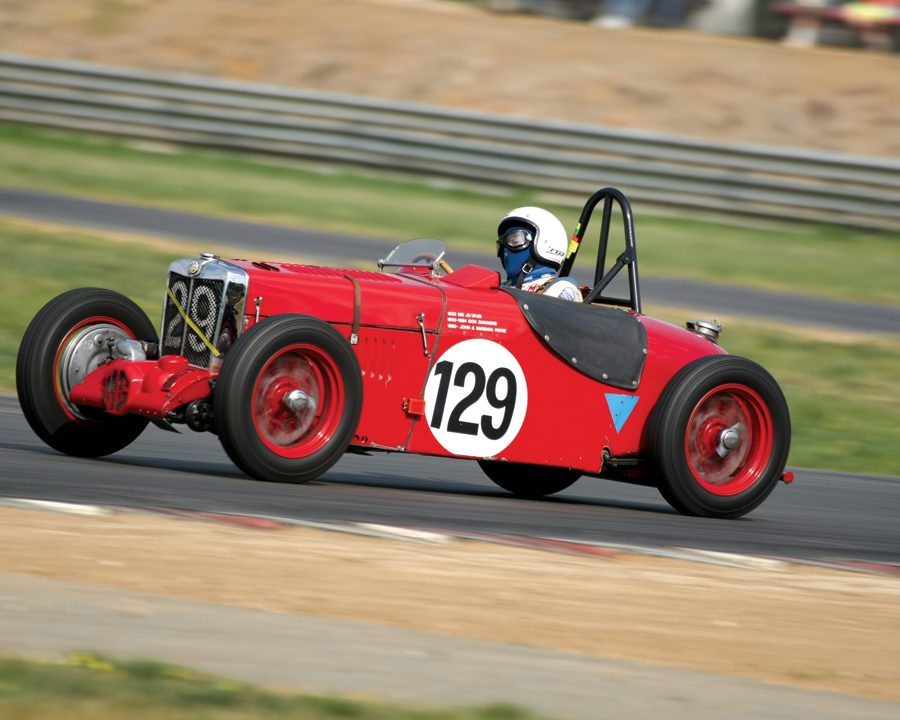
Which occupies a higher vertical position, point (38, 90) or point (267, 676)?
point (38, 90)

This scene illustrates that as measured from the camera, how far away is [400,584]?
5551 mm

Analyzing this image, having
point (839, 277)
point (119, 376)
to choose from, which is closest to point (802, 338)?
point (839, 277)

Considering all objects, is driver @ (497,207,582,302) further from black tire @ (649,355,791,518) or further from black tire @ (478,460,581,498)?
black tire @ (478,460,581,498)

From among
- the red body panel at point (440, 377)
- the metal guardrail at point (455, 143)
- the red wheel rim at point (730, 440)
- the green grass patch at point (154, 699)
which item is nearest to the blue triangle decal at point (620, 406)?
the red body panel at point (440, 377)

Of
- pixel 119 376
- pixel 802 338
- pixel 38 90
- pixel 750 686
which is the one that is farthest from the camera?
pixel 38 90

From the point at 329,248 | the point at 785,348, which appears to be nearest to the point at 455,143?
the point at 329,248

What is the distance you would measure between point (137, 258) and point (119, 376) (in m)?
8.29

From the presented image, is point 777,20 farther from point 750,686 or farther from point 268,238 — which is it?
point 750,686

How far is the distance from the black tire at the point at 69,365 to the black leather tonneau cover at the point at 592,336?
1888 mm

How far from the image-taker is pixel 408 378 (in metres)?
7.50

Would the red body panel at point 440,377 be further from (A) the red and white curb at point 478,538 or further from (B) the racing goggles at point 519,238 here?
(A) the red and white curb at point 478,538

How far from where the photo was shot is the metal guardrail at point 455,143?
63.0 ft

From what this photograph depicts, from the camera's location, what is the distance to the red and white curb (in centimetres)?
632

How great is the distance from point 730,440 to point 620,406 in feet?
1.96
